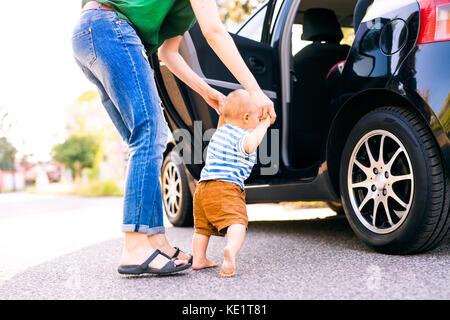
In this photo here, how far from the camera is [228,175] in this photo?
96.7 inches

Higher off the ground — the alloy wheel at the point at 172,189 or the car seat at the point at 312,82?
the car seat at the point at 312,82

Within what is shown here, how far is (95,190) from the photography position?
15.6 meters

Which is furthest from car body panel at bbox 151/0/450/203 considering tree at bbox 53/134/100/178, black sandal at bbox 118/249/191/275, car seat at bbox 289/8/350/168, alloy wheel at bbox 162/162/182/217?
tree at bbox 53/134/100/178

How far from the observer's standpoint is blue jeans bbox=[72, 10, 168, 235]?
Answer: 224 centimetres

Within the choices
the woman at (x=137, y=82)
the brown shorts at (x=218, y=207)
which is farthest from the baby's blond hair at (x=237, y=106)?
the brown shorts at (x=218, y=207)

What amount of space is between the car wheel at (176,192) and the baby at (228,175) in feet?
5.98

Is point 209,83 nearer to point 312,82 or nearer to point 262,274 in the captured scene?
point 312,82

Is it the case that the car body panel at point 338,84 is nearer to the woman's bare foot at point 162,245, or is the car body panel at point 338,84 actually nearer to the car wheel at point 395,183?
the car wheel at point 395,183

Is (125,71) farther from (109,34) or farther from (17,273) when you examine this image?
(17,273)

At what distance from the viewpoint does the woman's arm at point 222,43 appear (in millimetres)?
2148

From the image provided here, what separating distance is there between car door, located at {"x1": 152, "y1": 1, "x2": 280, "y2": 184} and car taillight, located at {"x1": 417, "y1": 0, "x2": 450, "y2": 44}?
4.12ft

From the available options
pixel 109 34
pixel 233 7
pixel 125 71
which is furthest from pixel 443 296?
pixel 233 7

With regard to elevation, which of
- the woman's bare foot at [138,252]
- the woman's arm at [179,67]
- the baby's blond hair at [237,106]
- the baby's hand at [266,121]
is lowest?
the woman's bare foot at [138,252]

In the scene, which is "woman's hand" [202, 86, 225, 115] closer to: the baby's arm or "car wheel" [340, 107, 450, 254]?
the baby's arm
